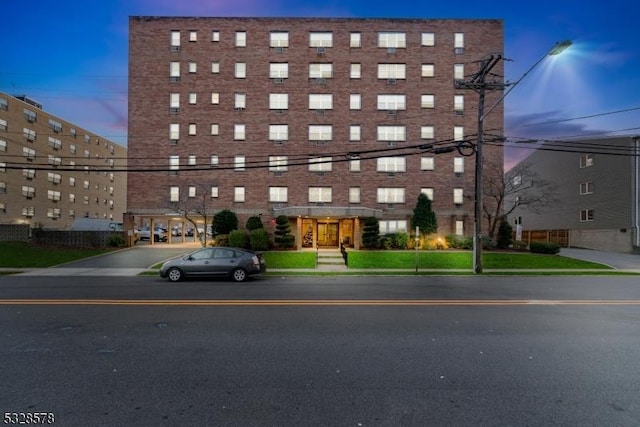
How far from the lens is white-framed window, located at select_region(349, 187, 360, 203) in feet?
109

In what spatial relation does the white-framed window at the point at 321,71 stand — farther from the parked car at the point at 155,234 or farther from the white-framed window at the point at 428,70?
the parked car at the point at 155,234

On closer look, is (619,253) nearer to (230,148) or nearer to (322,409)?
(230,148)

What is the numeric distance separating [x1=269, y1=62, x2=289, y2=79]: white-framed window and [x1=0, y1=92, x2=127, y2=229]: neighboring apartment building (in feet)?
68.5

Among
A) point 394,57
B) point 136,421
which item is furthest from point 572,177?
point 136,421

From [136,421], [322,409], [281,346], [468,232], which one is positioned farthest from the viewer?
[468,232]

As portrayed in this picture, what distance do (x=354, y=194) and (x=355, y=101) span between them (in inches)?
345

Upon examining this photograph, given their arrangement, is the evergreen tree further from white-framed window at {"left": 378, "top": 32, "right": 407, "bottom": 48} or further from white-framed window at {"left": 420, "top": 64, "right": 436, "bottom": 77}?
white-framed window at {"left": 378, "top": 32, "right": 407, "bottom": 48}

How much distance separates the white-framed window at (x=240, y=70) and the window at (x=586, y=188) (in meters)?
35.7

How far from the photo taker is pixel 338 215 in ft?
99.9

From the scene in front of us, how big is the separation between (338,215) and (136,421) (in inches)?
1072

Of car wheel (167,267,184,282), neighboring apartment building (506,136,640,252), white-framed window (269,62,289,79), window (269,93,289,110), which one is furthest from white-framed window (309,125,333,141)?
car wheel (167,267,184,282)

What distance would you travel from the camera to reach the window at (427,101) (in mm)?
33500

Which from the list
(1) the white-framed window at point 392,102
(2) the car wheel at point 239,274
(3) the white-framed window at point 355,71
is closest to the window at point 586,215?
(1) the white-framed window at point 392,102

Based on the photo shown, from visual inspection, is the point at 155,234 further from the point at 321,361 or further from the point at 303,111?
the point at 321,361
